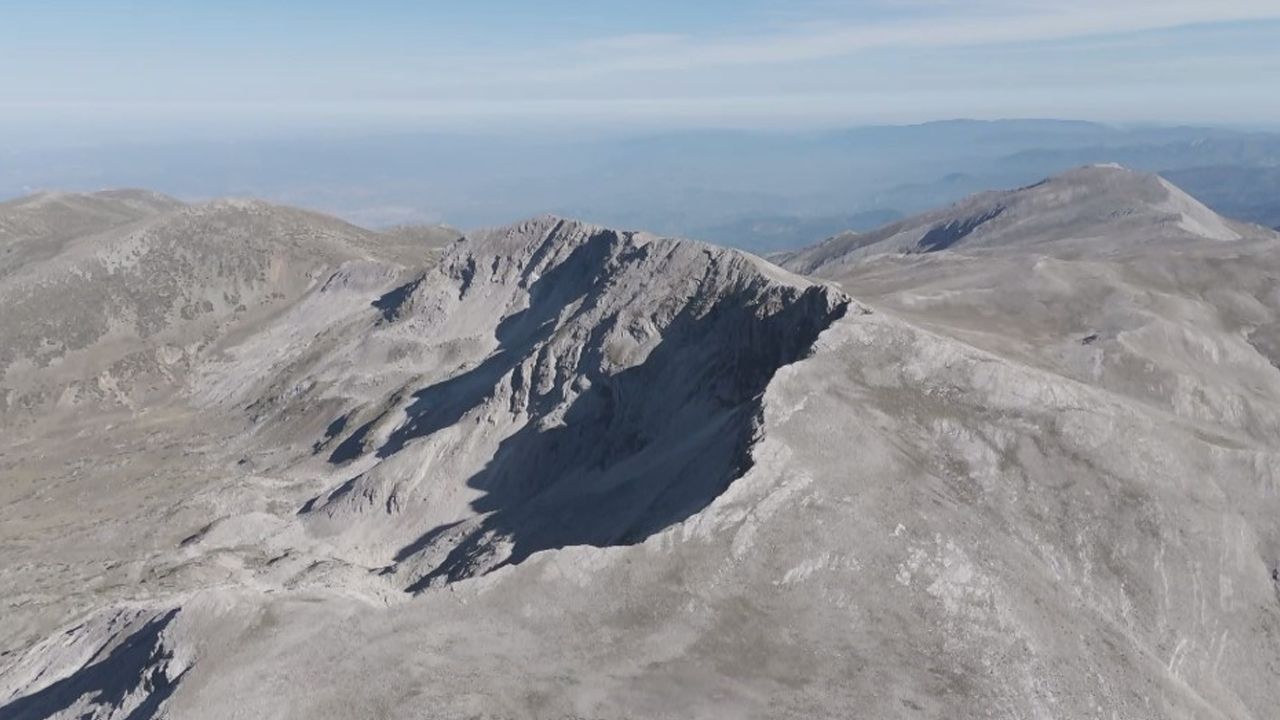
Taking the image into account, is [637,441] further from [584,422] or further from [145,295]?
[145,295]

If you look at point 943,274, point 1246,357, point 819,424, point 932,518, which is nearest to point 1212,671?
point 932,518

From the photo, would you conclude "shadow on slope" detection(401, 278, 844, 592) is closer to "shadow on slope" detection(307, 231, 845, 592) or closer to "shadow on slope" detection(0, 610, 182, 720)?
"shadow on slope" detection(307, 231, 845, 592)

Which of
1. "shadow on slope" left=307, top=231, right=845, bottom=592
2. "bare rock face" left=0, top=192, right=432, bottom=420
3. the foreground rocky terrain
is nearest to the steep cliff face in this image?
"shadow on slope" left=307, top=231, right=845, bottom=592

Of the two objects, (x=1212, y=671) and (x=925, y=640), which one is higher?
(x=925, y=640)

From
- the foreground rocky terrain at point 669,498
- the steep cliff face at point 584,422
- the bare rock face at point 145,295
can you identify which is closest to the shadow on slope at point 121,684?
the foreground rocky terrain at point 669,498

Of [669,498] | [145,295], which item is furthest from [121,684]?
[145,295]

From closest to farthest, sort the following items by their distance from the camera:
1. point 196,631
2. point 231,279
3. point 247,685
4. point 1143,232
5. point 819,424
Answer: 1. point 247,685
2. point 196,631
3. point 819,424
4. point 231,279
5. point 1143,232

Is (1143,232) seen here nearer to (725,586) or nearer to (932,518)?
(932,518)

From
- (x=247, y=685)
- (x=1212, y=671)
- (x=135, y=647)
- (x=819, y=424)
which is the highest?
(x=819, y=424)
